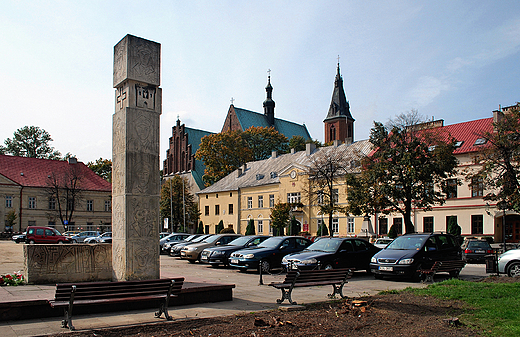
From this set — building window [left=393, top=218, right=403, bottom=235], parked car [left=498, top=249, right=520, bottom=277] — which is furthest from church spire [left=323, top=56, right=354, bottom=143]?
parked car [left=498, top=249, right=520, bottom=277]

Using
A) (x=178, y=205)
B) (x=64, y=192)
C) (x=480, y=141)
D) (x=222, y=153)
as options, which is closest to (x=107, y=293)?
(x=480, y=141)

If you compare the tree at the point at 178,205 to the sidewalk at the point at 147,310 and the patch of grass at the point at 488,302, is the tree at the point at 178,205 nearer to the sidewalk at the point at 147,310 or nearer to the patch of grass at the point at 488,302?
the sidewalk at the point at 147,310

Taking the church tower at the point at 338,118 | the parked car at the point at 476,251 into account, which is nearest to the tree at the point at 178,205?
the church tower at the point at 338,118

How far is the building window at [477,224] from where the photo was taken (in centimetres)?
3803

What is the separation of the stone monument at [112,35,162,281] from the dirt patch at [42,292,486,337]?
8.34ft

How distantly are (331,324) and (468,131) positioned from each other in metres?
39.8

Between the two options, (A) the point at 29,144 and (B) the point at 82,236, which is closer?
(B) the point at 82,236

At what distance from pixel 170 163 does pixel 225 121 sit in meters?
13.5

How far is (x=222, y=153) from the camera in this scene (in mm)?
67125

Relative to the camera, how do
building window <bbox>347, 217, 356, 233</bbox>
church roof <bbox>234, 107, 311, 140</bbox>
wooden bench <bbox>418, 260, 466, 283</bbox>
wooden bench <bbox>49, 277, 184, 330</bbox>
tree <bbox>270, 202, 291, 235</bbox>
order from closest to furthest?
wooden bench <bbox>49, 277, 184, 330</bbox> < wooden bench <bbox>418, 260, 466, 283</bbox> < building window <bbox>347, 217, 356, 233</bbox> < tree <bbox>270, 202, 291, 235</bbox> < church roof <bbox>234, 107, 311, 140</bbox>

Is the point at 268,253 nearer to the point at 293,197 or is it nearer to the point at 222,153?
the point at 293,197

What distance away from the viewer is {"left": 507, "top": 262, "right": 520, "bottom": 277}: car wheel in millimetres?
15120

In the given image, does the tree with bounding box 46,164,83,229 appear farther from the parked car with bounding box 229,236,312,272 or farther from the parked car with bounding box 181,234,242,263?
the parked car with bounding box 229,236,312,272

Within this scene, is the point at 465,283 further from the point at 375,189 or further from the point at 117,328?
the point at 375,189
